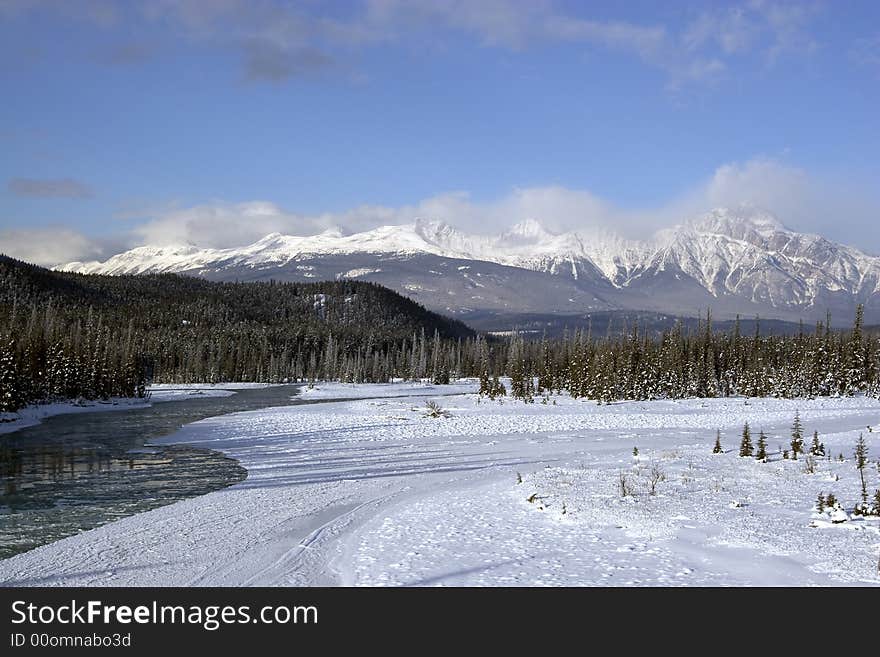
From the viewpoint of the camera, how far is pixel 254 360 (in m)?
156

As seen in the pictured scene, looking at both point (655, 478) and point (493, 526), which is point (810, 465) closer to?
point (655, 478)

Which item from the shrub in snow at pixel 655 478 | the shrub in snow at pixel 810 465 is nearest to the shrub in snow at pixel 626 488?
the shrub in snow at pixel 655 478

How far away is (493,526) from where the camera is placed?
642 inches

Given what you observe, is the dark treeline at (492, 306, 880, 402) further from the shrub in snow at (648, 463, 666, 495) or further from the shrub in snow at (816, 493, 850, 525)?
the shrub in snow at (816, 493, 850, 525)

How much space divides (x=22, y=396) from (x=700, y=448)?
54.1 metres

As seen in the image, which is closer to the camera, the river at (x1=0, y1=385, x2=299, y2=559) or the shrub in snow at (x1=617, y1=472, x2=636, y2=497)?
the river at (x1=0, y1=385, x2=299, y2=559)

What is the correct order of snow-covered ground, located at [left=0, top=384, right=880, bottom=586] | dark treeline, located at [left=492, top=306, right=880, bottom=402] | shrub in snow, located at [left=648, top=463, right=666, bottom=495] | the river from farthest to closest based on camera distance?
dark treeline, located at [left=492, top=306, right=880, bottom=402], shrub in snow, located at [left=648, top=463, right=666, bottom=495], the river, snow-covered ground, located at [left=0, top=384, right=880, bottom=586]

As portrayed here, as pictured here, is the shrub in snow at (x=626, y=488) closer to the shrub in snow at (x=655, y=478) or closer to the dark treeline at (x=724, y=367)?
the shrub in snow at (x=655, y=478)

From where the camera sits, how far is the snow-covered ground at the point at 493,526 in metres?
12.2

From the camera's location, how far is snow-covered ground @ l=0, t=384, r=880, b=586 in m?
12.2

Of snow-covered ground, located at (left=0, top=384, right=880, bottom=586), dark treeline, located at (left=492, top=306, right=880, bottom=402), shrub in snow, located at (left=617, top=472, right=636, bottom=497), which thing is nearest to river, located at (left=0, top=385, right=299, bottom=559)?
snow-covered ground, located at (left=0, top=384, right=880, bottom=586)

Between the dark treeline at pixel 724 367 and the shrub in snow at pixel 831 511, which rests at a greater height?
→ the dark treeline at pixel 724 367
